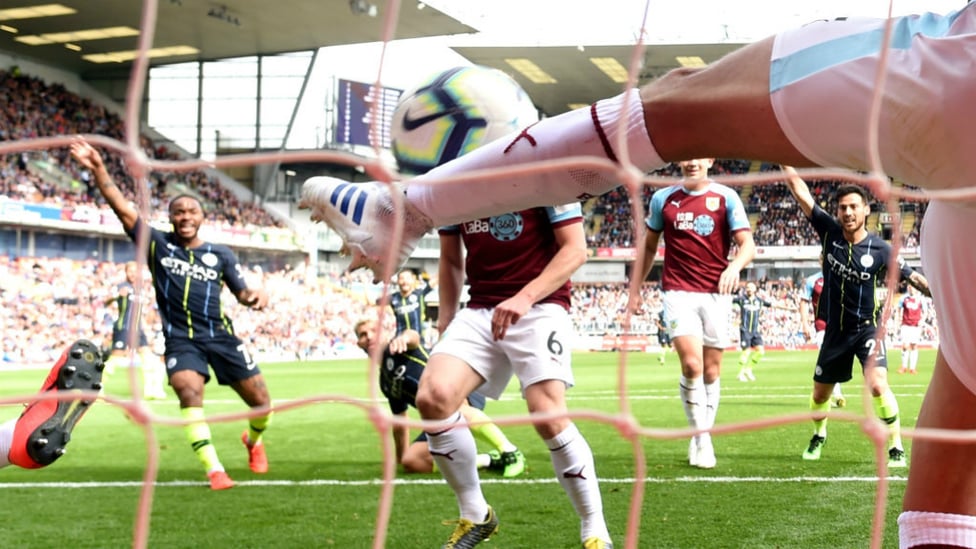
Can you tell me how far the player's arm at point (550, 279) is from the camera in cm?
318

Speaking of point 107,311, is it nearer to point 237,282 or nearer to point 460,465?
point 237,282

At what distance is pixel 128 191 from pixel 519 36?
40.5 feet

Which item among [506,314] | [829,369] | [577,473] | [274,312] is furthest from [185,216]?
[274,312]

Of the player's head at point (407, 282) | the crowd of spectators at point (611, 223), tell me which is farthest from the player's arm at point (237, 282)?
the crowd of spectators at point (611, 223)

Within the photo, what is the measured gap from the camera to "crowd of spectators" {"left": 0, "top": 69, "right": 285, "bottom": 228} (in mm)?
25538

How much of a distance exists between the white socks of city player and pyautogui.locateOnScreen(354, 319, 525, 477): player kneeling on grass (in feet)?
13.5

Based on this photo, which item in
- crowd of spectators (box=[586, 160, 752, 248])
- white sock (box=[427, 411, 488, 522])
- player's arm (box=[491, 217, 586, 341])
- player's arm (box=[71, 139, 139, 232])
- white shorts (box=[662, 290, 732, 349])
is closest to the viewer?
player's arm (box=[71, 139, 139, 232])

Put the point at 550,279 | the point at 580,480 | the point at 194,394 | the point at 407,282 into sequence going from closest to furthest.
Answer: the point at 580,480 → the point at 550,279 → the point at 194,394 → the point at 407,282

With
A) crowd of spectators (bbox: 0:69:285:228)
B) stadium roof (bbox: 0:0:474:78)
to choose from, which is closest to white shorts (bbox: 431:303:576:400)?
crowd of spectators (bbox: 0:69:285:228)

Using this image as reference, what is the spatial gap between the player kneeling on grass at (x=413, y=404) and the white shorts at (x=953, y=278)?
13.2 ft

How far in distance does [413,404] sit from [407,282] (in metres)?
2.62

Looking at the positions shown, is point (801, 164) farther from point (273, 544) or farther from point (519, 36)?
point (519, 36)

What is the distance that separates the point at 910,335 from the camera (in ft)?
51.9

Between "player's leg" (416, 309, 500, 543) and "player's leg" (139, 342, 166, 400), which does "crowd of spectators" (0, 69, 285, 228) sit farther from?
"player's leg" (416, 309, 500, 543)
